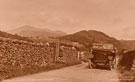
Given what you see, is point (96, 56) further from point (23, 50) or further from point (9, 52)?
point (9, 52)

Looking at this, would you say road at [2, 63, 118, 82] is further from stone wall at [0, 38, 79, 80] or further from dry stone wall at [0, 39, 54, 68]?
dry stone wall at [0, 39, 54, 68]

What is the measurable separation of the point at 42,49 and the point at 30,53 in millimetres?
2431

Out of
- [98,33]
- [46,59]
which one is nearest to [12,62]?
[46,59]

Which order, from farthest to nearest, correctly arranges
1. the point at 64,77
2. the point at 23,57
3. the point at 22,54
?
the point at 23,57, the point at 22,54, the point at 64,77

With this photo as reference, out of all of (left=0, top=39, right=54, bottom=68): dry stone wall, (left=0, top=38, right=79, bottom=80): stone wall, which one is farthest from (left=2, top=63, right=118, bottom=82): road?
(left=0, top=39, right=54, bottom=68): dry stone wall

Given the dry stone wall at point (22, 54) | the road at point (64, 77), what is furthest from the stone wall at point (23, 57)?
the road at point (64, 77)

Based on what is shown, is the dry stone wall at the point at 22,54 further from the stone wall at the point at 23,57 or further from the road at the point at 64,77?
the road at the point at 64,77

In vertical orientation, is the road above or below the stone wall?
below

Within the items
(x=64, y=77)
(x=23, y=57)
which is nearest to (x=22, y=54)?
(x=23, y=57)

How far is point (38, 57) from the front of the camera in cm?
1886

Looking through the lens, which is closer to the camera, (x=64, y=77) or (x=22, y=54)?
(x=64, y=77)

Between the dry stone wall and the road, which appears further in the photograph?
the dry stone wall

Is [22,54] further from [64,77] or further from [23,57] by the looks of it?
[64,77]

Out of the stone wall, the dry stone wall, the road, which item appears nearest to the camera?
the road
